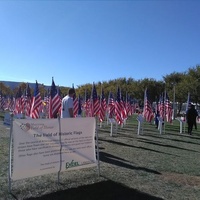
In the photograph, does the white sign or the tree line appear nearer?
the white sign

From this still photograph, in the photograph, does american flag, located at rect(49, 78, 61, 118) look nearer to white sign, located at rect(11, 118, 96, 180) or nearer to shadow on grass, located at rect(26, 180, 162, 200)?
white sign, located at rect(11, 118, 96, 180)

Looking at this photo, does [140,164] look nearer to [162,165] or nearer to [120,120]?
Answer: [162,165]

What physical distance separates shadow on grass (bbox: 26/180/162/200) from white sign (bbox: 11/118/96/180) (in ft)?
1.99

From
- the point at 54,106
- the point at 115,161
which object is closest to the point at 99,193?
the point at 115,161

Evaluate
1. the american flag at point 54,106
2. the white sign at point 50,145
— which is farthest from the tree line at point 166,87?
the white sign at point 50,145

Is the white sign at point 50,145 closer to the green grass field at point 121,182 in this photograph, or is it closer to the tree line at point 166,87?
the green grass field at point 121,182

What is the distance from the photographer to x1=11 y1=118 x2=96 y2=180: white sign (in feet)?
19.9

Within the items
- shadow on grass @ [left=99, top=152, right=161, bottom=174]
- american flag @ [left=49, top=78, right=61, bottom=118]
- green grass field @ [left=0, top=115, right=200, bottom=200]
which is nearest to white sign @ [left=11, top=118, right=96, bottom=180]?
green grass field @ [left=0, top=115, right=200, bottom=200]

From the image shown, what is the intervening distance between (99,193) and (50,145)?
1358 millimetres

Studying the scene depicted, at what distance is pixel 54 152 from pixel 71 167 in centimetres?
61

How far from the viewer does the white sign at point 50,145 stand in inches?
239

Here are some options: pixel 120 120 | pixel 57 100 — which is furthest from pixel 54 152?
pixel 120 120

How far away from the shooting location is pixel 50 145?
21.8 feet

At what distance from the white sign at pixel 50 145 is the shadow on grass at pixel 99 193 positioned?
607 mm
